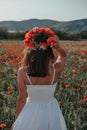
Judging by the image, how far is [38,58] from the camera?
4.16 meters

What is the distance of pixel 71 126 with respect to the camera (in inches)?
236

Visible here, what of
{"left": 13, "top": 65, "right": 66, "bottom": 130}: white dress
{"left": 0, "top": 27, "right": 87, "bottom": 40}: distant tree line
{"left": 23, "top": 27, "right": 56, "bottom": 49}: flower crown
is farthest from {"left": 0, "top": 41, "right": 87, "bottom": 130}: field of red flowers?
{"left": 0, "top": 27, "right": 87, "bottom": 40}: distant tree line

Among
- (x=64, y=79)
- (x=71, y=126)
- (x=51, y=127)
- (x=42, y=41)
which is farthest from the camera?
(x=64, y=79)

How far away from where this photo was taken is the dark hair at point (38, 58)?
164 inches

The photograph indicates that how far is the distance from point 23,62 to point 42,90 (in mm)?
360

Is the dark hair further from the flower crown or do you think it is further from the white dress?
the white dress

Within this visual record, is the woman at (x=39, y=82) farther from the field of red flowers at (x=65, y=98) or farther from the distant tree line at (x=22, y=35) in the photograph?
the distant tree line at (x=22, y=35)

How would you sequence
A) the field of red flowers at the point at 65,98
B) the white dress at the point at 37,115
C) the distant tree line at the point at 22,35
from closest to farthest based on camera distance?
the white dress at the point at 37,115
the field of red flowers at the point at 65,98
the distant tree line at the point at 22,35

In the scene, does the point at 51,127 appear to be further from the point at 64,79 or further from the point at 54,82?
the point at 64,79

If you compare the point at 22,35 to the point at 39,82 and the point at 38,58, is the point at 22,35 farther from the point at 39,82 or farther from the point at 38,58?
the point at 38,58

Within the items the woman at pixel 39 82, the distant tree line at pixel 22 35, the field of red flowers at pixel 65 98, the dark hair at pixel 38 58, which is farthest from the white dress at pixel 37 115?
the distant tree line at pixel 22 35

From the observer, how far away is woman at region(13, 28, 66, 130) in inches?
164

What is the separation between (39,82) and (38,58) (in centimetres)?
27

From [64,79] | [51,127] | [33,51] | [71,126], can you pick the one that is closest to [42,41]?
[33,51]
